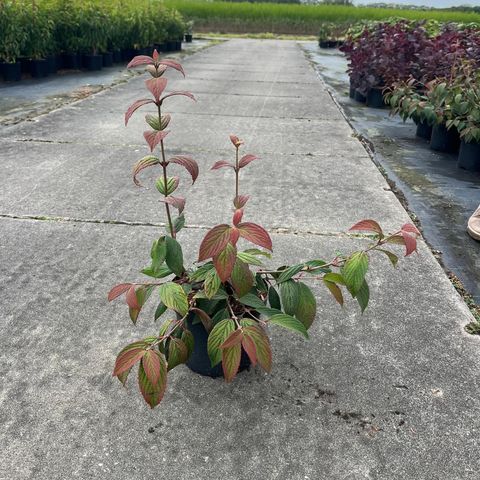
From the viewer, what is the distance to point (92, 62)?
32.1ft

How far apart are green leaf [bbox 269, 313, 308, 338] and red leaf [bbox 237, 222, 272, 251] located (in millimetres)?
252

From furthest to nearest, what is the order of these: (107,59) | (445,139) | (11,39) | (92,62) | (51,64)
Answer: (107,59), (92,62), (51,64), (11,39), (445,139)

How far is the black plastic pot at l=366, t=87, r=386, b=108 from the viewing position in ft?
23.2

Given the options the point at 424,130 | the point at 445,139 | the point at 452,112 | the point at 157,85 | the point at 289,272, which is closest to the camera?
the point at 157,85

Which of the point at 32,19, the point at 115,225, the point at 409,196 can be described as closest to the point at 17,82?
the point at 32,19

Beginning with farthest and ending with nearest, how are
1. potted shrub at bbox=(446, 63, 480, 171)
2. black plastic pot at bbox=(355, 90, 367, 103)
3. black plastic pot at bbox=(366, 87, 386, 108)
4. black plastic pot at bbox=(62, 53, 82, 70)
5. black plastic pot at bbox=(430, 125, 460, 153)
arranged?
black plastic pot at bbox=(62, 53, 82, 70) < black plastic pot at bbox=(355, 90, 367, 103) < black plastic pot at bbox=(366, 87, 386, 108) < black plastic pot at bbox=(430, 125, 460, 153) < potted shrub at bbox=(446, 63, 480, 171)

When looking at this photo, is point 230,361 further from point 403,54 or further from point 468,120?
point 403,54

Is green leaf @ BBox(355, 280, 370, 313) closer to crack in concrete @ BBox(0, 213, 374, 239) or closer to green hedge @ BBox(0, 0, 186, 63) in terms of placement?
crack in concrete @ BBox(0, 213, 374, 239)

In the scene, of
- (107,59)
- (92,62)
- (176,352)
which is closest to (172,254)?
(176,352)

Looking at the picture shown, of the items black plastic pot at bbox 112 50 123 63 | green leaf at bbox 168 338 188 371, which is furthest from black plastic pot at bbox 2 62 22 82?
green leaf at bbox 168 338 188 371

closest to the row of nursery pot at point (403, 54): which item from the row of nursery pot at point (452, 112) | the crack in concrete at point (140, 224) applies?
the row of nursery pot at point (452, 112)

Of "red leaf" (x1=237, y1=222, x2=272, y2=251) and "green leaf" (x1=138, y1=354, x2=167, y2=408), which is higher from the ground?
"red leaf" (x1=237, y1=222, x2=272, y2=251)

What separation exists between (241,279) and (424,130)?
15.1 feet

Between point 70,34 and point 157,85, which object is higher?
point 157,85
